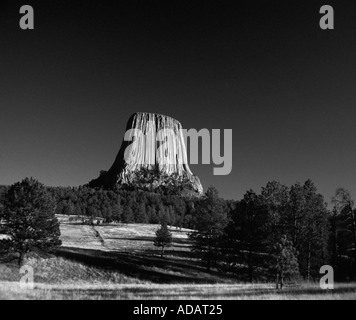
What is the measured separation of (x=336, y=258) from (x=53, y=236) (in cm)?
3448

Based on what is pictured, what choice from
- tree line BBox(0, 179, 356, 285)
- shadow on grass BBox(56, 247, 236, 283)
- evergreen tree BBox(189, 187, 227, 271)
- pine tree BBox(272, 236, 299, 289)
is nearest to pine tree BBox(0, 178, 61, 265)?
tree line BBox(0, 179, 356, 285)

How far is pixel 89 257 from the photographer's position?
4072 cm

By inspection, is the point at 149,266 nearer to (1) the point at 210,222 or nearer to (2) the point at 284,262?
(1) the point at 210,222

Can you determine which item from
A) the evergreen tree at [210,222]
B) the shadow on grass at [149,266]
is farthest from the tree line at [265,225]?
the shadow on grass at [149,266]

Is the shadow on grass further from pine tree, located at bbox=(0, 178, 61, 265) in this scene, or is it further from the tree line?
pine tree, located at bbox=(0, 178, 61, 265)

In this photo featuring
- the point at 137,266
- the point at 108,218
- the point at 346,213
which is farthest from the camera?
the point at 108,218

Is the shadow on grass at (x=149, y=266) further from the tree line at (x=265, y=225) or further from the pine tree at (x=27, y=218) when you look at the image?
the pine tree at (x=27, y=218)

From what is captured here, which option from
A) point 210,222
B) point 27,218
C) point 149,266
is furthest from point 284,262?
point 27,218

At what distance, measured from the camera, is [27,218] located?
3297cm

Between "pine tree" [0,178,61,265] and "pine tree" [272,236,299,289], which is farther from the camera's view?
→ "pine tree" [0,178,61,265]

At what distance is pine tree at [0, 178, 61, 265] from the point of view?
32656 mm
